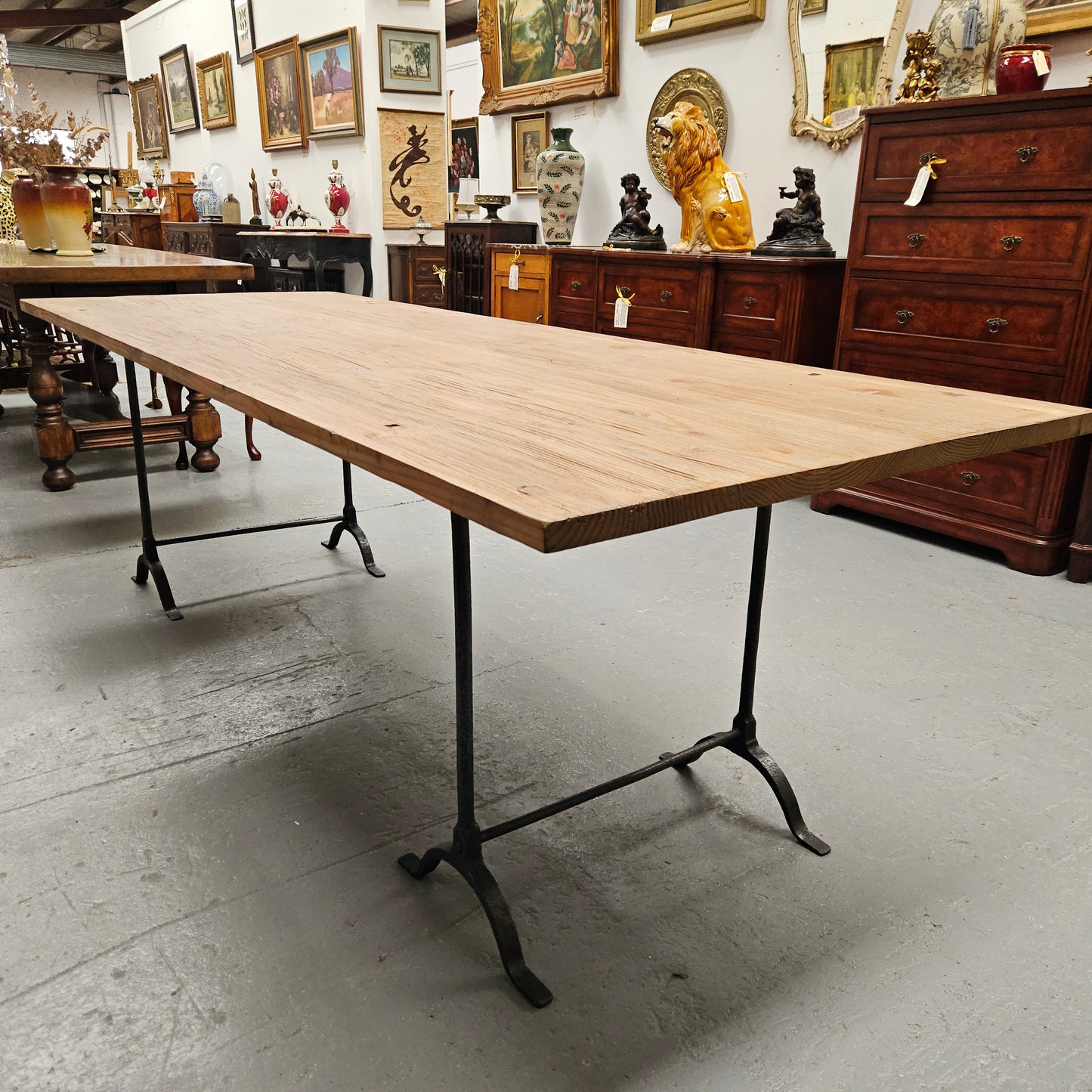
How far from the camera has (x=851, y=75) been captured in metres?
3.55

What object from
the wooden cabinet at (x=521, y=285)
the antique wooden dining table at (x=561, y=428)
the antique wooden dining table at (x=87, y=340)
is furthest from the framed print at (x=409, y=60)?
the antique wooden dining table at (x=561, y=428)

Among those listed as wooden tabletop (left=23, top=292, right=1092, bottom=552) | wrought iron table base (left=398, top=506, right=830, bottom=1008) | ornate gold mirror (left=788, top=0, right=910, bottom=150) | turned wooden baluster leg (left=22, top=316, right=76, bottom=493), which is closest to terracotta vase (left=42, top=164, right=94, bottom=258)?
turned wooden baluster leg (left=22, top=316, right=76, bottom=493)

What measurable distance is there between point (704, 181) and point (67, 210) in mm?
2601

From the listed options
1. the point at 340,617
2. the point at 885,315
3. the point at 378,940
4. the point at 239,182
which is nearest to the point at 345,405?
the point at 378,940

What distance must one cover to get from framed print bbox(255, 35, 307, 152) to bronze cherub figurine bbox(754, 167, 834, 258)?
212 inches

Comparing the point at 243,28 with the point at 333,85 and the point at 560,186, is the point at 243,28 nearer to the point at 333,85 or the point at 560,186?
the point at 333,85

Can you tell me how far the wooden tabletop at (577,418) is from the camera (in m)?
0.85

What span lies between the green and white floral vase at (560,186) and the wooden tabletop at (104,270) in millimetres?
1618

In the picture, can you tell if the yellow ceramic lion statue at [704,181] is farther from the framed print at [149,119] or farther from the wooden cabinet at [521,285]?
the framed print at [149,119]

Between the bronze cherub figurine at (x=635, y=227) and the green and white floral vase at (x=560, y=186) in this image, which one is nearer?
the bronze cherub figurine at (x=635, y=227)

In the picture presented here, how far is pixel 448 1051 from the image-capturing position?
3.72 feet

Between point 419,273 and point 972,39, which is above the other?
point 972,39

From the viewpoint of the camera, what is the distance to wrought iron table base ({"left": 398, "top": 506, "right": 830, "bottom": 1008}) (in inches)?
48.7

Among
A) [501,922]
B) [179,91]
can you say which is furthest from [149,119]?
[501,922]
